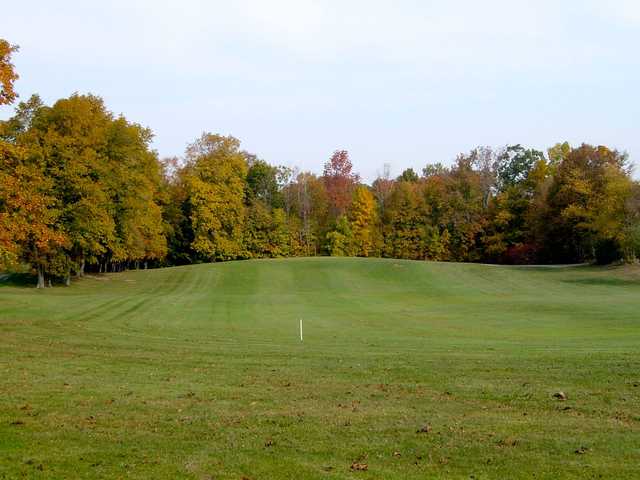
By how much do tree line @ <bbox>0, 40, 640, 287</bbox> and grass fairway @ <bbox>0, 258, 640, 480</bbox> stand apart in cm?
2113

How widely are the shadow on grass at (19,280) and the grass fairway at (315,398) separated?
25.0 m

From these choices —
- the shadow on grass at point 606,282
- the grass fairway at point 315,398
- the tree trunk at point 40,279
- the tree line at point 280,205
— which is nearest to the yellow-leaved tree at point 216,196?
the tree line at point 280,205

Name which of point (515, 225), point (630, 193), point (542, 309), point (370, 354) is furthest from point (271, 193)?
point (370, 354)

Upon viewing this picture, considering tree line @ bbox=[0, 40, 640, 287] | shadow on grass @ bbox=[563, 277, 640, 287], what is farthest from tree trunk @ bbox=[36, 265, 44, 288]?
shadow on grass @ bbox=[563, 277, 640, 287]

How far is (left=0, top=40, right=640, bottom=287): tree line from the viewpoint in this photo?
48.3 metres

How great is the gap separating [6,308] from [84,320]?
230 inches

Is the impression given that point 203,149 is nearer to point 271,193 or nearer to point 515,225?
point 271,193

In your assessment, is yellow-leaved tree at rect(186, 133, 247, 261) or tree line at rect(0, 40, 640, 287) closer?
tree line at rect(0, 40, 640, 287)

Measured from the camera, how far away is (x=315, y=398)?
1159 cm

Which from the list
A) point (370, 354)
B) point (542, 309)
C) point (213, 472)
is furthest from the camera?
point (542, 309)

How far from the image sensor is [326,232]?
315 feet

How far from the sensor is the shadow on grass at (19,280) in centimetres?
5147

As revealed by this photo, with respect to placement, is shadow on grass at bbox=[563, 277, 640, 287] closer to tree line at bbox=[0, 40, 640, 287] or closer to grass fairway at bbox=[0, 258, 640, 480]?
tree line at bbox=[0, 40, 640, 287]

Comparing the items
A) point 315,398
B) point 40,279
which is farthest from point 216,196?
point 315,398
